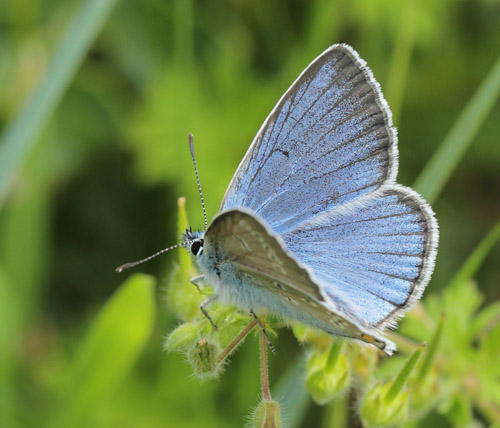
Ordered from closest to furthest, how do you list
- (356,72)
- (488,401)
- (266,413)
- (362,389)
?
(266,413) → (356,72) → (362,389) → (488,401)

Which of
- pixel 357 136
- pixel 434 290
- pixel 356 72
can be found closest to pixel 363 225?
pixel 357 136

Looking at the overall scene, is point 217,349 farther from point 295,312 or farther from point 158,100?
point 158,100

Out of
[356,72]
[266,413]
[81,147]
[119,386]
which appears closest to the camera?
[266,413]

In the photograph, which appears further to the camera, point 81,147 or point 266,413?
point 81,147

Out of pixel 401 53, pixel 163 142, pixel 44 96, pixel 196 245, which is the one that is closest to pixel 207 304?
pixel 196 245

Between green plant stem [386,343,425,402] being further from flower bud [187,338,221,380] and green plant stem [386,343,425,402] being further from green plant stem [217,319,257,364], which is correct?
flower bud [187,338,221,380]

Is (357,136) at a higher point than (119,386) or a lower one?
higher
